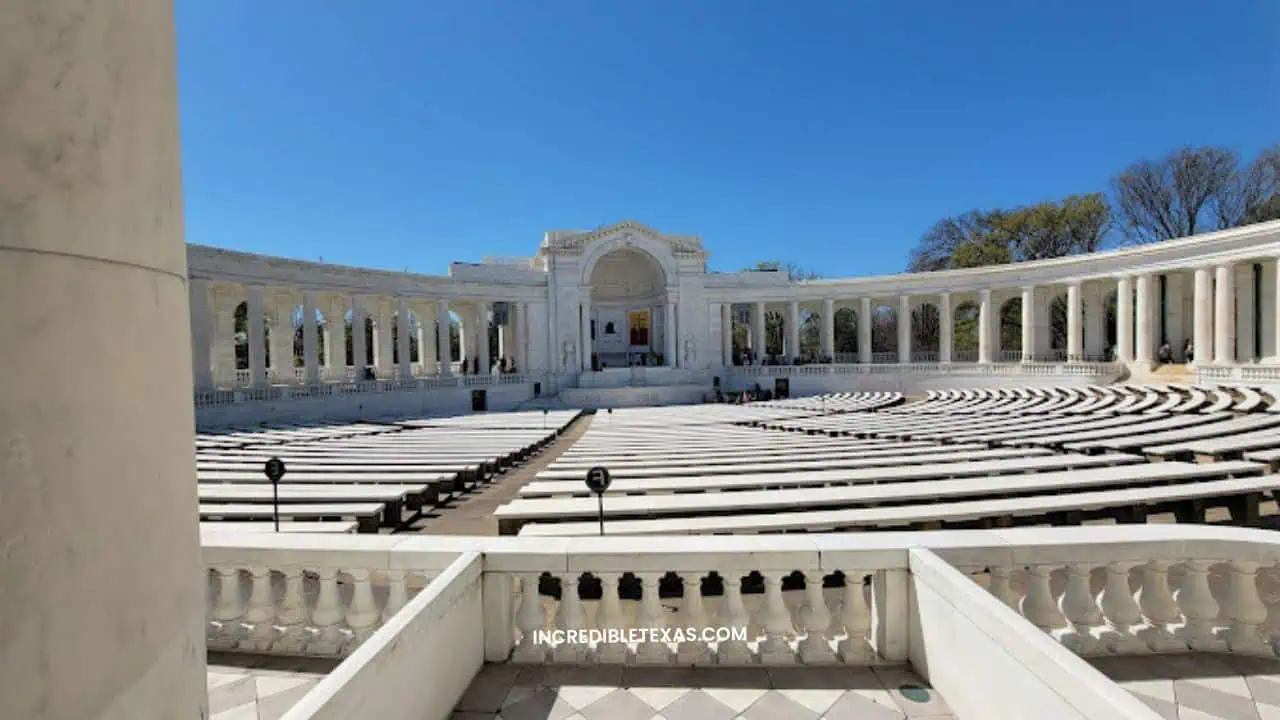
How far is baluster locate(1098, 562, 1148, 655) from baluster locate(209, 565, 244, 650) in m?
6.47

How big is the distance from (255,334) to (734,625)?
31.0 m

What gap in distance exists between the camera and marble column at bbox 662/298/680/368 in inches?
1778

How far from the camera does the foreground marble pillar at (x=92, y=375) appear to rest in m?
1.29

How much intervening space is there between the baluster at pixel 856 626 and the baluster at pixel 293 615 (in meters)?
4.10

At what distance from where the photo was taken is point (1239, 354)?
32438mm

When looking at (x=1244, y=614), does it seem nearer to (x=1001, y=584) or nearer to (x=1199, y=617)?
(x=1199, y=617)

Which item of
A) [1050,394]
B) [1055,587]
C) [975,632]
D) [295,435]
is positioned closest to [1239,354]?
[1050,394]

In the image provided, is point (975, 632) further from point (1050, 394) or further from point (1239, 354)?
point (1239, 354)

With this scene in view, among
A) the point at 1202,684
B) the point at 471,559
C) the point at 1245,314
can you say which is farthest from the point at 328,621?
the point at 1245,314

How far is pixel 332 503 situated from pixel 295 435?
1501 cm

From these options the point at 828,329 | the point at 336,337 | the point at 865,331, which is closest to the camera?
the point at 336,337

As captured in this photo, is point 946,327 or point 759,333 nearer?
point 946,327

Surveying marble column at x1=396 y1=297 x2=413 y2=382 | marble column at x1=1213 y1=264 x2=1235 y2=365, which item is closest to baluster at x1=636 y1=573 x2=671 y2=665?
marble column at x1=396 y1=297 x2=413 y2=382

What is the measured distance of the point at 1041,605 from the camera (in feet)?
13.5
